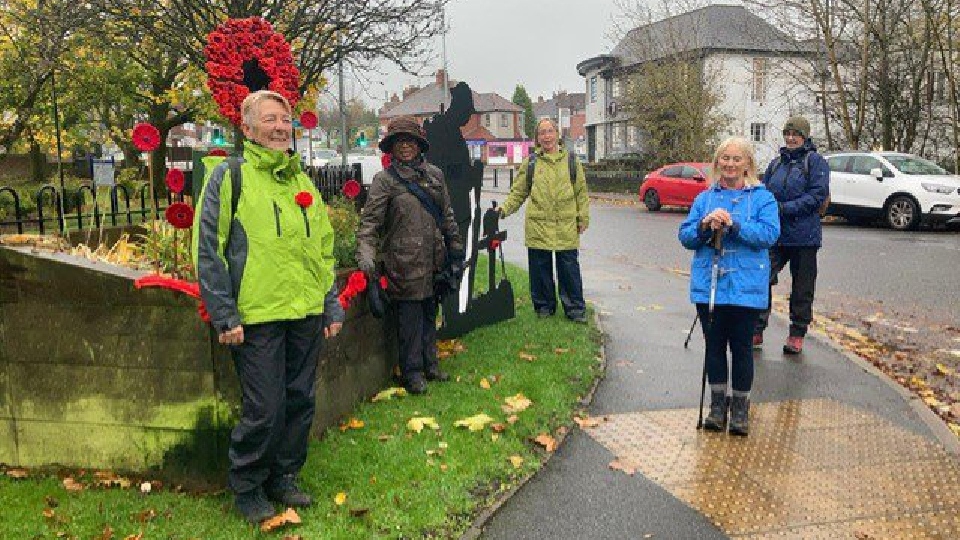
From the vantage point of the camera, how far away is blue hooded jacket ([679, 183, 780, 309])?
484 centimetres

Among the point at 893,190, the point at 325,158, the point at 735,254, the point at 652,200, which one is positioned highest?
the point at 325,158

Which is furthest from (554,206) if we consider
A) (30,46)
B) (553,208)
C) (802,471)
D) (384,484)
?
(30,46)

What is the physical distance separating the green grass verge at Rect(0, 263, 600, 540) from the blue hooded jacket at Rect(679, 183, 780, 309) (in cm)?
129

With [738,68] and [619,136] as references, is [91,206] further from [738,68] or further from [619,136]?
[619,136]

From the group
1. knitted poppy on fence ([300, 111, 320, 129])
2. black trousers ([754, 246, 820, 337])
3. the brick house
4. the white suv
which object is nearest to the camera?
knitted poppy on fence ([300, 111, 320, 129])

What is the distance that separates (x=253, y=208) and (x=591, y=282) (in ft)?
26.8

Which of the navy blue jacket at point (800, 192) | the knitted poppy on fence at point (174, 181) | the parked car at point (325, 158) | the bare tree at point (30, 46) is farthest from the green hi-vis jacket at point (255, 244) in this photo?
the parked car at point (325, 158)

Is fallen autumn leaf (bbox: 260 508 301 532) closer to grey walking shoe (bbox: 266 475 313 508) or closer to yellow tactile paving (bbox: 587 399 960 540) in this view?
grey walking shoe (bbox: 266 475 313 508)

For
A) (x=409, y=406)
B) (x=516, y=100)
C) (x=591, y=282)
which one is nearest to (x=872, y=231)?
(x=591, y=282)

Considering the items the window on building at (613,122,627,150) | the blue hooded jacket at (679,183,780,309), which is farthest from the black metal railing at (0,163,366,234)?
the window on building at (613,122,627,150)

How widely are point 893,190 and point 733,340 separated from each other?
15.3 meters

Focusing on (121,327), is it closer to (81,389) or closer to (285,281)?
(81,389)

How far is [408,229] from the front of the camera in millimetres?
5543

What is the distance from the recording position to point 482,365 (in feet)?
20.9
